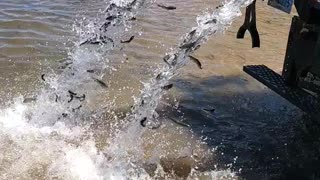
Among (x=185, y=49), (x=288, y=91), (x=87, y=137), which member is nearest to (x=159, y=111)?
(x=185, y=49)

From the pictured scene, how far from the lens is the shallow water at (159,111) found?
4637mm

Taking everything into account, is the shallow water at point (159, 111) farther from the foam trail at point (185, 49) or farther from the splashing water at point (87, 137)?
the foam trail at point (185, 49)

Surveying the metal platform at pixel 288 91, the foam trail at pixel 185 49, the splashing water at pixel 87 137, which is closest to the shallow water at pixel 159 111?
the splashing water at pixel 87 137

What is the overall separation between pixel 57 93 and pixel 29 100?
342 millimetres

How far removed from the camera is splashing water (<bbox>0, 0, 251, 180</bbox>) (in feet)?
14.9

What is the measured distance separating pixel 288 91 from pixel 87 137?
80.8 inches

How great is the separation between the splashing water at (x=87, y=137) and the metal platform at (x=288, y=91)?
0.65m

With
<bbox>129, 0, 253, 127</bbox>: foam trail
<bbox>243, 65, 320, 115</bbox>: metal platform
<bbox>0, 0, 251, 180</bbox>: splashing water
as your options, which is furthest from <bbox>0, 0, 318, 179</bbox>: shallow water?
<bbox>243, 65, 320, 115</bbox>: metal platform

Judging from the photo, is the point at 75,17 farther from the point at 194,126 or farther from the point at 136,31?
the point at 194,126

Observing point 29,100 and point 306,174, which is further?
point 29,100

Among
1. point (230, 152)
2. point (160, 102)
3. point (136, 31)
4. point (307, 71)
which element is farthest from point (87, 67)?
point (307, 71)

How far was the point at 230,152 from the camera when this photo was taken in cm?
489

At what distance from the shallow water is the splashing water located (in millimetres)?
11

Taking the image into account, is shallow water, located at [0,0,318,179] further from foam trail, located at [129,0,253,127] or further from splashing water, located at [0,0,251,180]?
foam trail, located at [129,0,253,127]
